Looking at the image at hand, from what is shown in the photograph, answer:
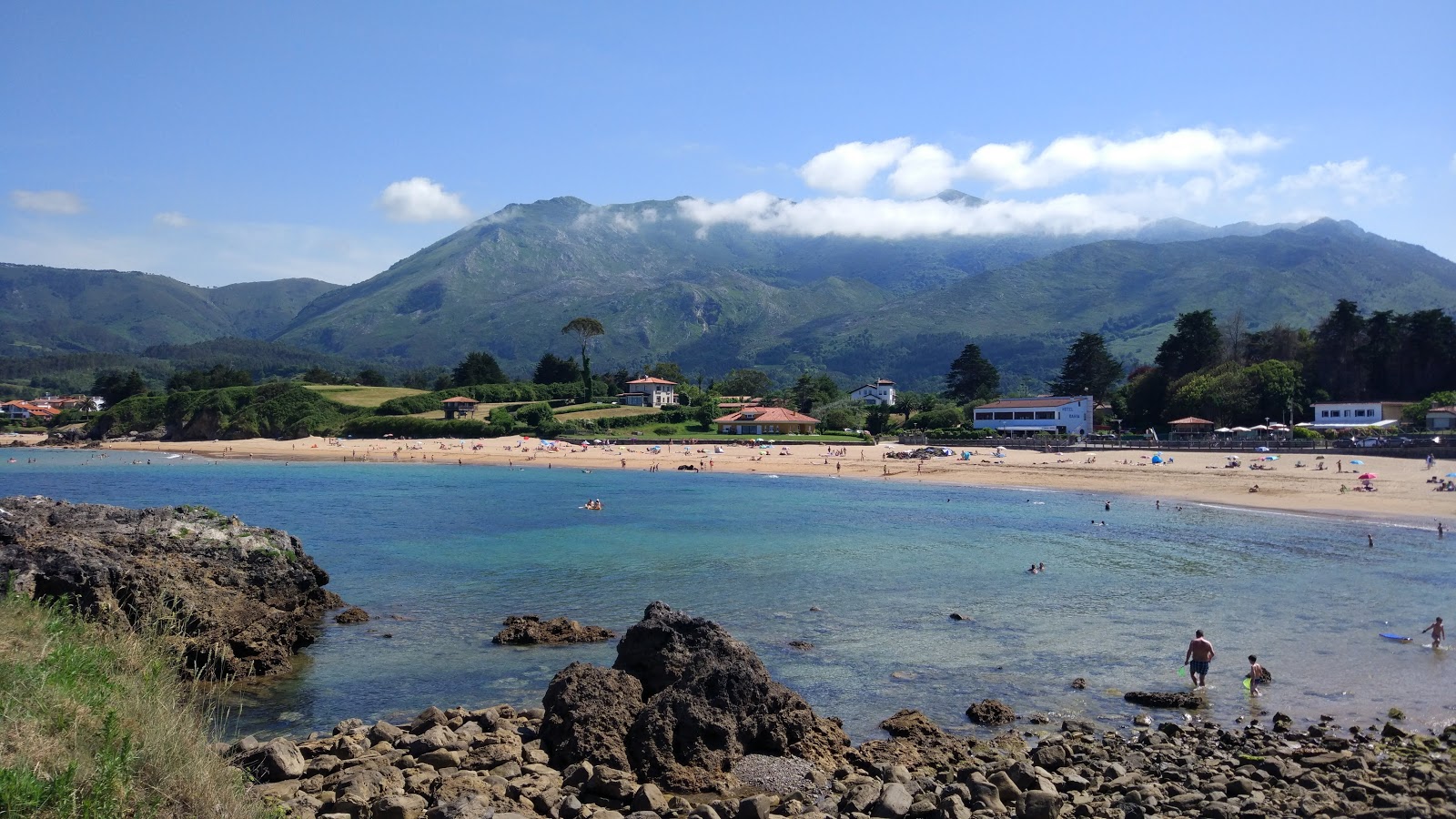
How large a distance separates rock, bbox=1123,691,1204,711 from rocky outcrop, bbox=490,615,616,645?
8.47m

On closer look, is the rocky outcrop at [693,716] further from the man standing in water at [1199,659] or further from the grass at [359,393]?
the grass at [359,393]

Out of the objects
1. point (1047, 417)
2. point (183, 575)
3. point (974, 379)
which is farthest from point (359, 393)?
point (183, 575)

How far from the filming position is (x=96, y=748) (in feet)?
19.9

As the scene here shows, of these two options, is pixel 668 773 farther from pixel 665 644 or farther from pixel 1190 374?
pixel 1190 374

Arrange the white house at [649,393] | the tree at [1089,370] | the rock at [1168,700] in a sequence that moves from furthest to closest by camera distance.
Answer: the white house at [649,393]
the tree at [1089,370]
the rock at [1168,700]

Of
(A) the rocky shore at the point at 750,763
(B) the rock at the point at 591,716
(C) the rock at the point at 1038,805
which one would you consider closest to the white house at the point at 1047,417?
(A) the rocky shore at the point at 750,763

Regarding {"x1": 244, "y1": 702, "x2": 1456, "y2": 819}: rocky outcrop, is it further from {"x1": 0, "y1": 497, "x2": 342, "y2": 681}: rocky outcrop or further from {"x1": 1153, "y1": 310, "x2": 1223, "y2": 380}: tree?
{"x1": 1153, "y1": 310, "x2": 1223, "y2": 380}: tree

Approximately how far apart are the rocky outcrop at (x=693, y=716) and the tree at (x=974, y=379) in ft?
318

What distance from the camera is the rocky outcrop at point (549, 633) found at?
16125 millimetres

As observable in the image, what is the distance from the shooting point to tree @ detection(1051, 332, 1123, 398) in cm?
9625

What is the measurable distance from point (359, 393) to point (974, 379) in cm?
6925

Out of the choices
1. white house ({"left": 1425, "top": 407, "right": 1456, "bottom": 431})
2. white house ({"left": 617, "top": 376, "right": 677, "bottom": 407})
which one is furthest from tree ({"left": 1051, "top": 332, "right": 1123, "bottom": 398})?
white house ({"left": 617, "top": 376, "right": 677, "bottom": 407})

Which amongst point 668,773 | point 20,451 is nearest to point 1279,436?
point 668,773

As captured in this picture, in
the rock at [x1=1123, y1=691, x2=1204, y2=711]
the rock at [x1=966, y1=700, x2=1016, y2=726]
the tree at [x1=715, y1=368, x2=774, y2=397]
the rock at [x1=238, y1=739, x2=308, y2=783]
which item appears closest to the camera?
the rock at [x1=238, y1=739, x2=308, y2=783]
